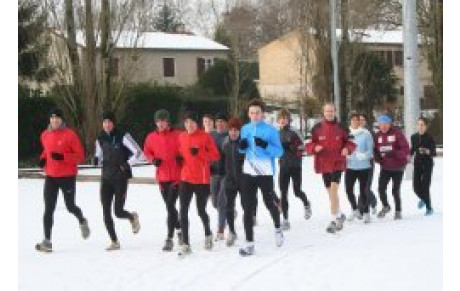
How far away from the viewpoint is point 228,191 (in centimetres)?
1080

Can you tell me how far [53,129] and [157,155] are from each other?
1.52 m

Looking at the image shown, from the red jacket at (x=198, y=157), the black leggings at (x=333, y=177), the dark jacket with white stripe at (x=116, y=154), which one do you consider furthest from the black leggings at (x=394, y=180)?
the dark jacket with white stripe at (x=116, y=154)

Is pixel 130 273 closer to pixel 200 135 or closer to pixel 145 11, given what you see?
pixel 200 135

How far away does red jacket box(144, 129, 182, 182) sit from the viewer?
1056cm

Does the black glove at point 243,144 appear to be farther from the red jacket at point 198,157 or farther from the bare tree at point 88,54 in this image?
the bare tree at point 88,54

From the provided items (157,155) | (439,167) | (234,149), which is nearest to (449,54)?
(234,149)

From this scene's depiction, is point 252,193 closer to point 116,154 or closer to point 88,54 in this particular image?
point 116,154

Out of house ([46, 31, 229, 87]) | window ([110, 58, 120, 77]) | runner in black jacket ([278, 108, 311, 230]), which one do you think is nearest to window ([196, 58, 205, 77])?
house ([46, 31, 229, 87])

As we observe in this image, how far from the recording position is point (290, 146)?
1226 centimetres

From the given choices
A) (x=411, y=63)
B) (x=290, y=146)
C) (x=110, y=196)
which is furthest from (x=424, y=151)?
(x=411, y=63)

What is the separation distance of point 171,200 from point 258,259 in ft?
5.08

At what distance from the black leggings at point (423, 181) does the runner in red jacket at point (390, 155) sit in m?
0.65

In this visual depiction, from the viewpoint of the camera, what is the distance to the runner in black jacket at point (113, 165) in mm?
10648

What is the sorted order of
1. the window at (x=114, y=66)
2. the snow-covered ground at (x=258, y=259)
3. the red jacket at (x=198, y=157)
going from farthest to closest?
1. the window at (x=114, y=66)
2. the red jacket at (x=198, y=157)
3. the snow-covered ground at (x=258, y=259)
